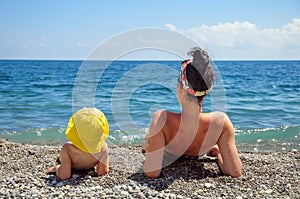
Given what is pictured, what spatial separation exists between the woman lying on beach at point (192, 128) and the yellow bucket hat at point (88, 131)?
1.92ft

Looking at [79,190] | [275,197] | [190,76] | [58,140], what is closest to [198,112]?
[190,76]

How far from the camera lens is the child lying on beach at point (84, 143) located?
3.79 m

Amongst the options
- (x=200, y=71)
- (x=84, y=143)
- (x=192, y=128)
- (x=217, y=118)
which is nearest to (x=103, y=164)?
(x=84, y=143)

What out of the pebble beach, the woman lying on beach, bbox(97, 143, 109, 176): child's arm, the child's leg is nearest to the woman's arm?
the woman lying on beach

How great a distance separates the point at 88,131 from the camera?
12.4 feet

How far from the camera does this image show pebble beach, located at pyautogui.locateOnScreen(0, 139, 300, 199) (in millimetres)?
3359

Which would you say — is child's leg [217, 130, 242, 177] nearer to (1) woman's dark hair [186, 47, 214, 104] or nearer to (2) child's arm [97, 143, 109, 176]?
(1) woman's dark hair [186, 47, 214, 104]

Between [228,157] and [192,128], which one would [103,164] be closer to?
[192,128]

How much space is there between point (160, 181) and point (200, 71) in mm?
1318

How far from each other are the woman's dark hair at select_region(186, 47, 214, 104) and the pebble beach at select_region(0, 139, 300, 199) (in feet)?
3.54

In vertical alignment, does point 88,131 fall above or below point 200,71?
below

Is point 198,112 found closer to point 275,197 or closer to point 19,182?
point 275,197

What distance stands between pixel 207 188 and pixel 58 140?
172 inches

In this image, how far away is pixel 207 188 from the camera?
354 centimetres
